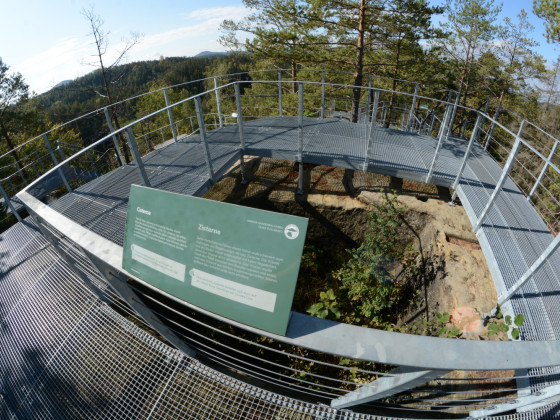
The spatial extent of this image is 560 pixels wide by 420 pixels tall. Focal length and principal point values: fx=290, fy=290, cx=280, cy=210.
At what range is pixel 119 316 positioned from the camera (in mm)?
2805

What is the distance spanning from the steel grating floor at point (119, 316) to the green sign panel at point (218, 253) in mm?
972

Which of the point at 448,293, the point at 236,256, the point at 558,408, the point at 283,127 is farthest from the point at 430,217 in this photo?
the point at 236,256

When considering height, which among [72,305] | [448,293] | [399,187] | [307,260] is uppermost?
[72,305]

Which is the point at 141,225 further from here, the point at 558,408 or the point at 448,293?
the point at 448,293

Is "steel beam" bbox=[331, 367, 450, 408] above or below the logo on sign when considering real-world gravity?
below

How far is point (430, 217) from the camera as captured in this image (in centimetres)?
532

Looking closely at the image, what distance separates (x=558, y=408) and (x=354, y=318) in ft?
9.31

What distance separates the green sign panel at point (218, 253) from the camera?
4.84 ft

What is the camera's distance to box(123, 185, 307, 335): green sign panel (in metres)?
1.48

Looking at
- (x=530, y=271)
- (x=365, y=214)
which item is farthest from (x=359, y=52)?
(x=530, y=271)

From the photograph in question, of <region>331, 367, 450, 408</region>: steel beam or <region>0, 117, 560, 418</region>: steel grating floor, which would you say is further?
<region>0, 117, 560, 418</region>: steel grating floor

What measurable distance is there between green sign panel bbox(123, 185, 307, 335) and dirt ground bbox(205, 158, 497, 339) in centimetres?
336

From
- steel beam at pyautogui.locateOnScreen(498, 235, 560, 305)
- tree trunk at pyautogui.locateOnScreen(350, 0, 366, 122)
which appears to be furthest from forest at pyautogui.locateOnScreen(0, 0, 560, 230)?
steel beam at pyautogui.locateOnScreen(498, 235, 560, 305)

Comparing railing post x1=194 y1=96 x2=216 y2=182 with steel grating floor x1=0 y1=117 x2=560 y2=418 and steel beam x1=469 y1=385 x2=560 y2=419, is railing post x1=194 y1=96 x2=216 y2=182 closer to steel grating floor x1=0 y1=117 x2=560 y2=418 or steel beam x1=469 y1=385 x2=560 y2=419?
steel grating floor x1=0 y1=117 x2=560 y2=418
